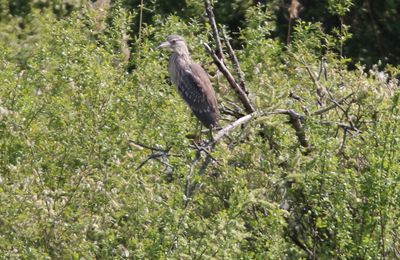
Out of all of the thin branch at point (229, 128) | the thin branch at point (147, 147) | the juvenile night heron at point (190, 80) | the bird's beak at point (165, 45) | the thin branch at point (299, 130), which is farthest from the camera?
the bird's beak at point (165, 45)

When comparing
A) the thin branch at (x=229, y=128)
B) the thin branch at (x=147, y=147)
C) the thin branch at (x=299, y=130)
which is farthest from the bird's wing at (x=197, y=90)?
the thin branch at (x=229, y=128)

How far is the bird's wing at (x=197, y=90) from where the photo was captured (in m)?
9.77

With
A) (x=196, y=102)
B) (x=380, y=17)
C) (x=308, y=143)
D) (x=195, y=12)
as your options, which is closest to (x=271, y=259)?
(x=308, y=143)

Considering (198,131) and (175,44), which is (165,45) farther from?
(198,131)

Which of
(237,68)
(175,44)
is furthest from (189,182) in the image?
(175,44)

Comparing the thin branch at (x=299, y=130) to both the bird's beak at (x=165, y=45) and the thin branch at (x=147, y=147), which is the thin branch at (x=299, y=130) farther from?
the bird's beak at (x=165, y=45)

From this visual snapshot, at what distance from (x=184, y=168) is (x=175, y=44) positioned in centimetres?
313

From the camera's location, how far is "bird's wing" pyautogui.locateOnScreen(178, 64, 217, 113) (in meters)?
9.77

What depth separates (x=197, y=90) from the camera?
1025 cm

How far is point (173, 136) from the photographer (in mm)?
7926

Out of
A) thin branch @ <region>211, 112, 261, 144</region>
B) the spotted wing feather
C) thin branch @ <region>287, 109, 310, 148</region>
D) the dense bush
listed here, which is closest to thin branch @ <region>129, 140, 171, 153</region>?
the dense bush

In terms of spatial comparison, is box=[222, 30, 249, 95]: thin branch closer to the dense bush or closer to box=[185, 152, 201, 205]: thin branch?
the dense bush

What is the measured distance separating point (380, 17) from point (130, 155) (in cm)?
852

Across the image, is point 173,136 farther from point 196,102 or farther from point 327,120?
point 196,102
